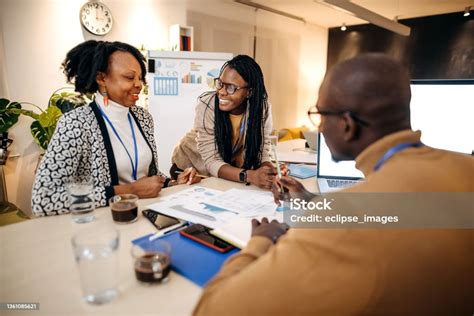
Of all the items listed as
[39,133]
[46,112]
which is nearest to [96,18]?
[46,112]

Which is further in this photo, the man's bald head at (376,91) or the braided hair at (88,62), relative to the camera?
the braided hair at (88,62)

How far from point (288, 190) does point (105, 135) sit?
36.0 inches

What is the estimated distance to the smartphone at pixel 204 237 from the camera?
951 mm

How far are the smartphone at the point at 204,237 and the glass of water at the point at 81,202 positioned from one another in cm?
42

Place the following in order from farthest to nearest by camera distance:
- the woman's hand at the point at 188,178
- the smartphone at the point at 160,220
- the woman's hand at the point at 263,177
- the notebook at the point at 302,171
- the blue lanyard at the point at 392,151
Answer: the notebook at the point at 302,171
the woman's hand at the point at 188,178
the woman's hand at the point at 263,177
the smartphone at the point at 160,220
the blue lanyard at the point at 392,151

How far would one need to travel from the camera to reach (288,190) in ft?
4.43

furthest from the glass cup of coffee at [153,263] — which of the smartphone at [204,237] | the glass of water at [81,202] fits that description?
the glass of water at [81,202]

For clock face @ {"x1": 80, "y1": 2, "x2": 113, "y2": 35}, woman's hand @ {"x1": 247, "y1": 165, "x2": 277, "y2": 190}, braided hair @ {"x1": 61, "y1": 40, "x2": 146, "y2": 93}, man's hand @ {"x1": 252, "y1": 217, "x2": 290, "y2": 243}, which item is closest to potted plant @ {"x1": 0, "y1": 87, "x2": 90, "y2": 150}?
clock face @ {"x1": 80, "y1": 2, "x2": 113, "y2": 35}

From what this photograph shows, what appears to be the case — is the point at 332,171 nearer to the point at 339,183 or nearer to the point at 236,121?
the point at 339,183

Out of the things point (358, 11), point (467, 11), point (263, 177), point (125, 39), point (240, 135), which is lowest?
point (263, 177)

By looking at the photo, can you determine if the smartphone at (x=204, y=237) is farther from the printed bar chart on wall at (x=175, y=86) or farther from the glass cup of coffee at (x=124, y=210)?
the printed bar chart on wall at (x=175, y=86)

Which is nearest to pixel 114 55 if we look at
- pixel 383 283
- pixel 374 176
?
pixel 374 176

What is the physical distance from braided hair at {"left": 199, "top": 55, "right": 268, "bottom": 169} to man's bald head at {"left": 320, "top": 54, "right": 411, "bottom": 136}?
129 centimetres

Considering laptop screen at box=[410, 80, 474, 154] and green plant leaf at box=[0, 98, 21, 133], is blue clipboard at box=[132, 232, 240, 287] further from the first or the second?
green plant leaf at box=[0, 98, 21, 133]
